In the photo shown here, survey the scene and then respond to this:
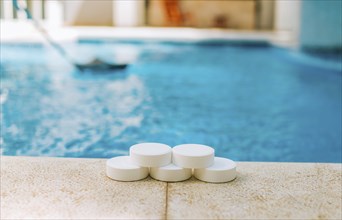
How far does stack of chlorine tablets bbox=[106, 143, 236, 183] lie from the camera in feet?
6.00

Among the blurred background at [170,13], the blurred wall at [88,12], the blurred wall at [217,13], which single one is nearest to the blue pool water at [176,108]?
the blurred background at [170,13]

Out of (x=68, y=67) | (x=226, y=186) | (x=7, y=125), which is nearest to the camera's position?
(x=226, y=186)

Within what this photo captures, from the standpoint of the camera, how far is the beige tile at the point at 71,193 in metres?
1.55

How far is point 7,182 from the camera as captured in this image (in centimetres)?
183

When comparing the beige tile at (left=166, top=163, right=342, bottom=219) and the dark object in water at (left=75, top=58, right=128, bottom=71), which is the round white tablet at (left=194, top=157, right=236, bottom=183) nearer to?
the beige tile at (left=166, top=163, right=342, bottom=219)

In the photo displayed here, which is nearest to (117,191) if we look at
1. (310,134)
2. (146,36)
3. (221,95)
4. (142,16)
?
(310,134)

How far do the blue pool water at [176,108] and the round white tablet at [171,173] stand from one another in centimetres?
166

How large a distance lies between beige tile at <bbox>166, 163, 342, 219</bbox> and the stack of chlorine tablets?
0.03m

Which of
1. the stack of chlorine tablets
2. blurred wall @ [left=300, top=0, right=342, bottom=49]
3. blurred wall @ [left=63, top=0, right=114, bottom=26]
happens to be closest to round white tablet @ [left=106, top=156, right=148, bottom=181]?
the stack of chlorine tablets

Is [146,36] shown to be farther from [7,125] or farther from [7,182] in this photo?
[7,182]

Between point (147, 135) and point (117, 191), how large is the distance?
2281mm

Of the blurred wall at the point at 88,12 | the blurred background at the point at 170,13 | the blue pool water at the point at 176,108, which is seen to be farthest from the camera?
the blurred wall at the point at 88,12

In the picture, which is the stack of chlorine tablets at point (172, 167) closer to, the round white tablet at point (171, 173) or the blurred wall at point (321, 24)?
the round white tablet at point (171, 173)

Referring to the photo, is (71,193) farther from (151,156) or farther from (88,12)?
(88,12)
